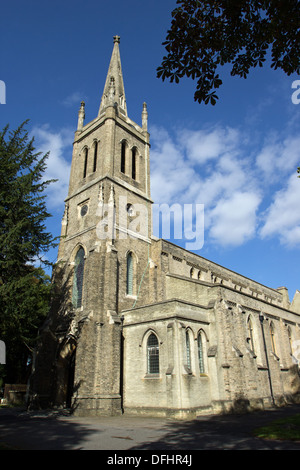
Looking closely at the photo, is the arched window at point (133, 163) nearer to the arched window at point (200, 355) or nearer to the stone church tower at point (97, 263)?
the stone church tower at point (97, 263)

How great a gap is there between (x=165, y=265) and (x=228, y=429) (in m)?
13.7

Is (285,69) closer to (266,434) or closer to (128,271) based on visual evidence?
(266,434)

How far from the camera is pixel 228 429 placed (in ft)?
39.4

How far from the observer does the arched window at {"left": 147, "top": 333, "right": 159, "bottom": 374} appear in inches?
709

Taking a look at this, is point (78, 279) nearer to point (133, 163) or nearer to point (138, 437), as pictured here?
point (133, 163)

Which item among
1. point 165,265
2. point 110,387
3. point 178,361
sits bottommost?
point 110,387

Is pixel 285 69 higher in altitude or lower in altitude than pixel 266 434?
higher

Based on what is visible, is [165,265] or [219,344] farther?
[165,265]

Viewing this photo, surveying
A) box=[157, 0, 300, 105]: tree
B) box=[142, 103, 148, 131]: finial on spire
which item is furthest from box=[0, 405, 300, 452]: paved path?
box=[142, 103, 148, 131]: finial on spire

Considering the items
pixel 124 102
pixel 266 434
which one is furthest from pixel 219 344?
pixel 124 102

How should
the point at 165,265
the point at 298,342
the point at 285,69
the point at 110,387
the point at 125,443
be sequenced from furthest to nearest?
the point at 298,342 < the point at 165,265 < the point at 110,387 < the point at 125,443 < the point at 285,69

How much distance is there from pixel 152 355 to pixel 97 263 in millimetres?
6488

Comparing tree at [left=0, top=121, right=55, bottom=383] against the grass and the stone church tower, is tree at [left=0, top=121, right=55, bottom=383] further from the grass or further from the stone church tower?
the grass

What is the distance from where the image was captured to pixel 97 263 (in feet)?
67.8
